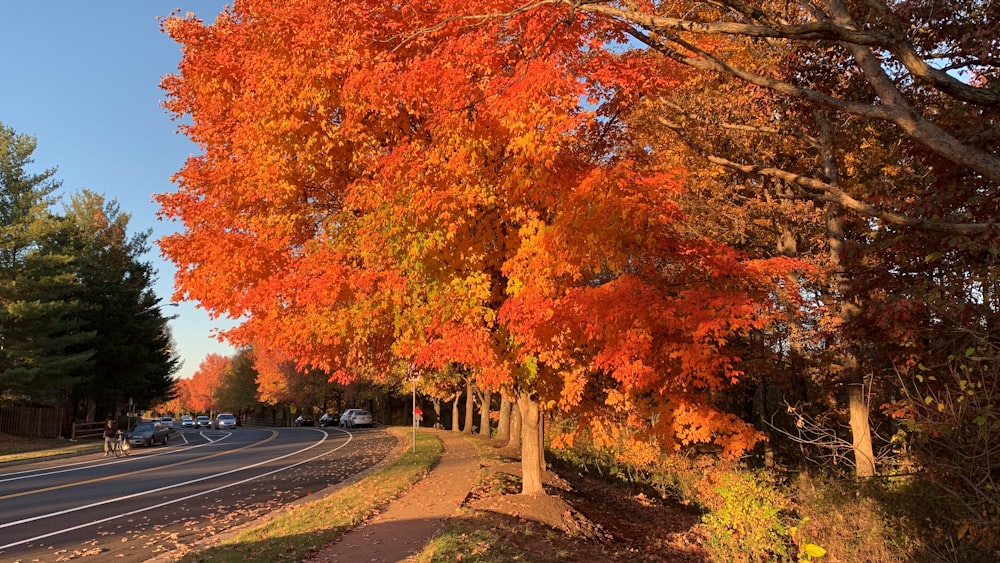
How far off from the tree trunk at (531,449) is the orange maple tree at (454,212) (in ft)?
4.24

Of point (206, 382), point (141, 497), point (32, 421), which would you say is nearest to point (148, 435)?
point (32, 421)

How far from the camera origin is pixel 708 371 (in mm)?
7480

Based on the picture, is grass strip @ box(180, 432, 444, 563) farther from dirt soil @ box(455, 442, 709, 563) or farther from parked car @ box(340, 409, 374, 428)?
parked car @ box(340, 409, 374, 428)

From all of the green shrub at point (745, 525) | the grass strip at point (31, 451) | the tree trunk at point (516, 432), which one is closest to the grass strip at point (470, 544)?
the green shrub at point (745, 525)

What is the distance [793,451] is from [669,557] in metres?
11.1

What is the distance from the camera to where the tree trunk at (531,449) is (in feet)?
37.2

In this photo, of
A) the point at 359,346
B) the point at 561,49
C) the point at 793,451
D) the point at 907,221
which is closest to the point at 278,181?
the point at 359,346

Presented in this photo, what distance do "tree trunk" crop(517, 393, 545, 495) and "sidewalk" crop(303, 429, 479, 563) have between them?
1.26 metres

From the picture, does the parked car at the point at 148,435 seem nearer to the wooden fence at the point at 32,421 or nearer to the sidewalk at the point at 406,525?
the wooden fence at the point at 32,421

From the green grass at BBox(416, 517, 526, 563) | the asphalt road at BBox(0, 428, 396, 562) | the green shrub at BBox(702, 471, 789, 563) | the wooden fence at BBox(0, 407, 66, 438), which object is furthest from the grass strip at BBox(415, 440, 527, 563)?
the wooden fence at BBox(0, 407, 66, 438)

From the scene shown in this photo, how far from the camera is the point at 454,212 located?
28.2 feet

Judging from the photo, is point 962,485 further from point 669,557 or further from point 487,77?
point 487,77

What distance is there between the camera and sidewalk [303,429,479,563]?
755 cm

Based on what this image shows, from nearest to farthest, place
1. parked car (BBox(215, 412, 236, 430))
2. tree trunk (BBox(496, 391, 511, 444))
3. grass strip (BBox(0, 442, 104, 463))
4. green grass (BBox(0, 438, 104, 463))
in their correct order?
grass strip (BBox(0, 442, 104, 463)) → green grass (BBox(0, 438, 104, 463)) → tree trunk (BBox(496, 391, 511, 444)) → parked car (BBox(215, 412, 236, 430))
